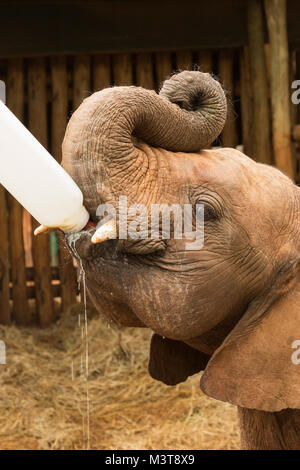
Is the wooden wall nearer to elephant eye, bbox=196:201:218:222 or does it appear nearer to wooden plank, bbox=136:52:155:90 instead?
wooden plank, bbox=136:52:155:90

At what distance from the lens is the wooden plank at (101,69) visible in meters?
6.47

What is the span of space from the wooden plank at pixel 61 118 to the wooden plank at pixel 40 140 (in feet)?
0.31

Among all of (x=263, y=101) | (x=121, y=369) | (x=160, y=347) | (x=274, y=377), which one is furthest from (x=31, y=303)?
(x=274, y=377)

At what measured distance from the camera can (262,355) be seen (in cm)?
208

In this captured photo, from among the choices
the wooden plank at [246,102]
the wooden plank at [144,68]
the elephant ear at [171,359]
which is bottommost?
the elephant ear at [171,359]

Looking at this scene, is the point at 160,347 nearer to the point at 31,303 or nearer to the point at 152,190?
the point at 152,190

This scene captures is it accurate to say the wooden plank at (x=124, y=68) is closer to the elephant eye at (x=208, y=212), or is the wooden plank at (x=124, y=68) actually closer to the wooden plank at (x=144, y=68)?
the wooden plank at (x=144, y=68)

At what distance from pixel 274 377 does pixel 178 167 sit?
0.69m

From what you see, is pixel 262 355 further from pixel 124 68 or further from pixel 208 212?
pixel 124 68

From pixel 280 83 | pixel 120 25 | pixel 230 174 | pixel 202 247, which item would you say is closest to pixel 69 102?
pixel 120 25

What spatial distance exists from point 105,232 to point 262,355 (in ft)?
2.31

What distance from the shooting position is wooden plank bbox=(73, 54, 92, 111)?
6.46 metres

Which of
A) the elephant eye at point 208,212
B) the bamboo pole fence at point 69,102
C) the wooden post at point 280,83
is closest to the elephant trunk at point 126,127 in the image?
the elephant eye at point 208,212

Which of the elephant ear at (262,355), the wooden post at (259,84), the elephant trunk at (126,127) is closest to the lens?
the elephant trunk at (126,127)
